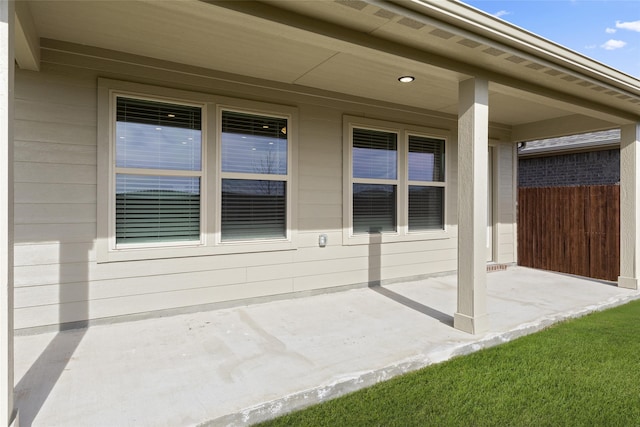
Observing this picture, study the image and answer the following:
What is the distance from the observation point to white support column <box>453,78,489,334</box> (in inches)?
135

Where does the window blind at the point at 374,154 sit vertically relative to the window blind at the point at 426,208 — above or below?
above

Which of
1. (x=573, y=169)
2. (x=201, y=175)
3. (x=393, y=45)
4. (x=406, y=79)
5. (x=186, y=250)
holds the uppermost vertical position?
(x=406, y=79)

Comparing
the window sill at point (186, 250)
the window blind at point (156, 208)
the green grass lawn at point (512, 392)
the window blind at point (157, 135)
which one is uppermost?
the window blind at point (157, 135)

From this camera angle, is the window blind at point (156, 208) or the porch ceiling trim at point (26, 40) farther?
the window blind at point (156, 208)

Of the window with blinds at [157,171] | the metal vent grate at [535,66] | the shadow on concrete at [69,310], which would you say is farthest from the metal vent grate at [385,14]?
the shadow on concrete at [69,310]

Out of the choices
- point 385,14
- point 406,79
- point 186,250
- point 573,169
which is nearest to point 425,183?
point 406,79

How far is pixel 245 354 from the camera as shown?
2.97 metres

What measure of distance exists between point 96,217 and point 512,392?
377 cm

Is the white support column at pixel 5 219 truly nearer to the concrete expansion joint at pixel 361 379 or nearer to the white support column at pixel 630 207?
the concrete expansion joint at pixel 361 379

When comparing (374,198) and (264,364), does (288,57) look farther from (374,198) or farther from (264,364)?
(264,364)

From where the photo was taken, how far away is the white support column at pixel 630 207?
527cm

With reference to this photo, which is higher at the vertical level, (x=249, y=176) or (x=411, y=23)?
(x=411, y=23)

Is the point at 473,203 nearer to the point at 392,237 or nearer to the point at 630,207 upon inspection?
the point at 392,237

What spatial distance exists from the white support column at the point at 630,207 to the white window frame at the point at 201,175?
4749mm
